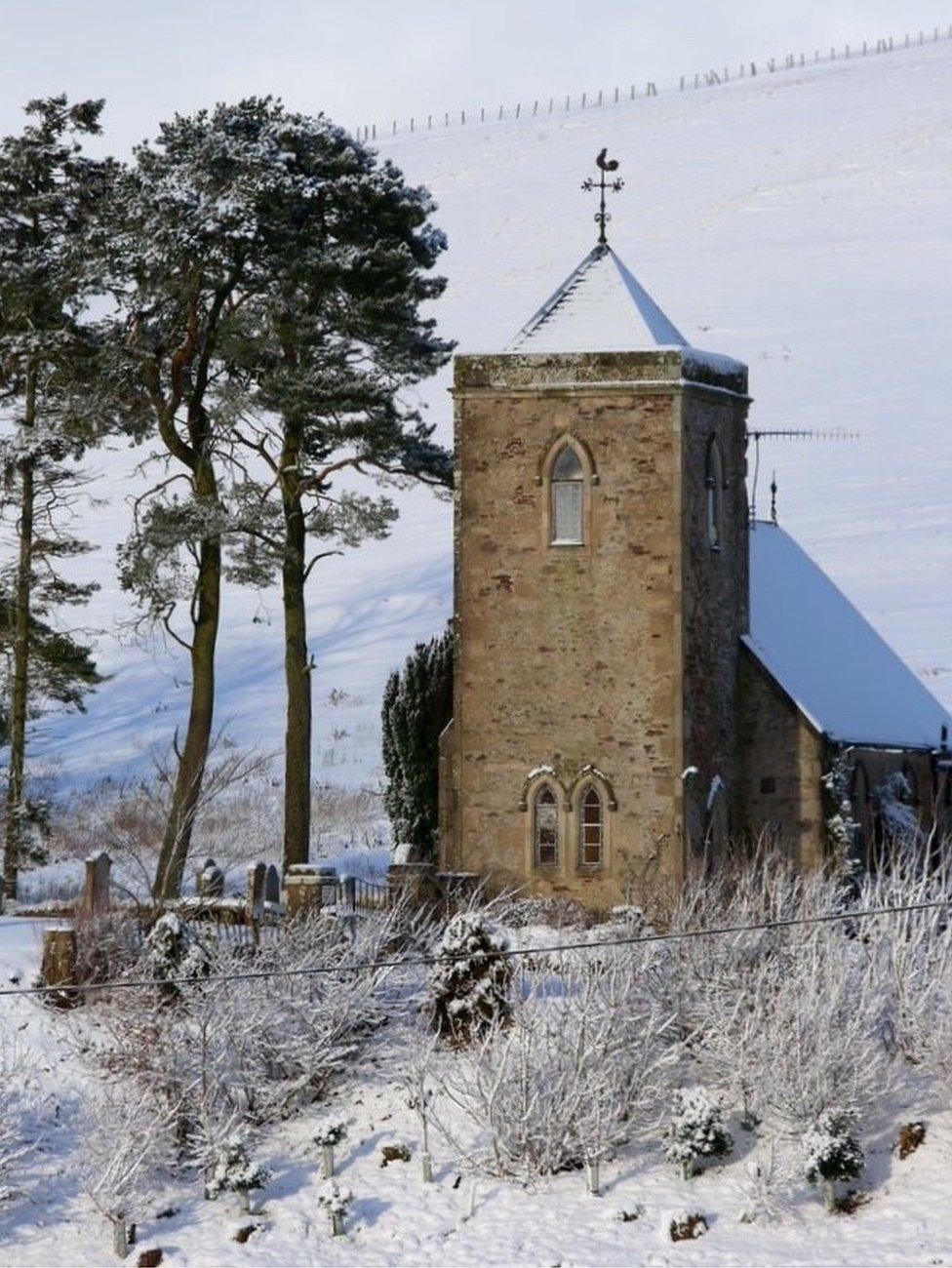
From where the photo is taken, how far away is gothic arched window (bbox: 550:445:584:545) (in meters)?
40.1

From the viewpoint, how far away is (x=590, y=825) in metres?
39.8

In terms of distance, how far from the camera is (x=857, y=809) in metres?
42.9

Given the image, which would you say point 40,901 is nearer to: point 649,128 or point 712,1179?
point 712,1179

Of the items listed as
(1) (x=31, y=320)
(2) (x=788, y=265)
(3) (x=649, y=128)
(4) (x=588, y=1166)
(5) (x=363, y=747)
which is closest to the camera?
(4) (x=588, y=1166)

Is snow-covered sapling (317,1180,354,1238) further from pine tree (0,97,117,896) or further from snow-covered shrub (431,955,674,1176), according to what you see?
pine tree (0,97,117,896)

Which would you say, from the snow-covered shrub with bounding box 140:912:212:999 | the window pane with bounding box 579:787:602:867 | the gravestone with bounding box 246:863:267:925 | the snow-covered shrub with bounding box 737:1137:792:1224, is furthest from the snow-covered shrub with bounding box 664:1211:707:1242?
the window pane with bounding box 579:787:602:867

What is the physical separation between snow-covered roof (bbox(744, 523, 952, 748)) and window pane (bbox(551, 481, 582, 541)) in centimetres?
408

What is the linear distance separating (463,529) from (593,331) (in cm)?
365

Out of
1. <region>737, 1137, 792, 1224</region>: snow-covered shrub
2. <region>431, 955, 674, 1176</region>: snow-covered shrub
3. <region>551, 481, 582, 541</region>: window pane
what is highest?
<region>551, 481, 582, 541</region>: window pane

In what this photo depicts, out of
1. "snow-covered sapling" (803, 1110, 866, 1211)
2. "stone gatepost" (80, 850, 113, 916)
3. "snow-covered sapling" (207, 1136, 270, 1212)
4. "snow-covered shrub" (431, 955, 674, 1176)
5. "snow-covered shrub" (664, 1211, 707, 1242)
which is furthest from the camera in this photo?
"stone gatepost" (80, 850, 113, 916)

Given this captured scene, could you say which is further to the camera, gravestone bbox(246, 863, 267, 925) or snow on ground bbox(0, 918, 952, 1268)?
gravestone bbox(246, 863, 267, 925)

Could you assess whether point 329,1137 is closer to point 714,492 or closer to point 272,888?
point 272,888

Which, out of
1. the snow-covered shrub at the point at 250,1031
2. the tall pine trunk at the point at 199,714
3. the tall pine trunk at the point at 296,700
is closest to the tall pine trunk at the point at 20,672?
the tall pine trunk at the point at 199,714

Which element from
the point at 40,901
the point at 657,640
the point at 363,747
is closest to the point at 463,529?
the point at 657,640
